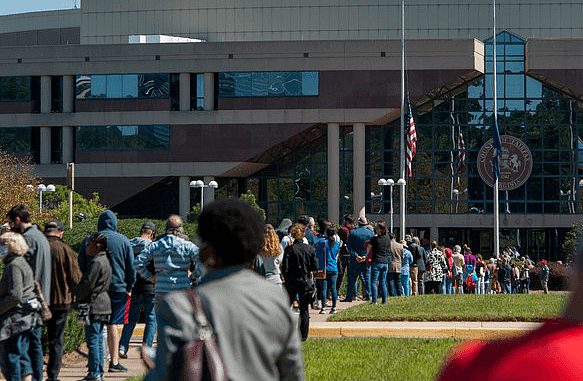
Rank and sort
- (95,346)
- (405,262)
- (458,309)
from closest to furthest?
(95,346)
(458,309)
(405,262)

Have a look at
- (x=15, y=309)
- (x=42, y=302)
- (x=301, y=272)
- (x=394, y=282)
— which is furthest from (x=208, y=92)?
(x=15, y=309)

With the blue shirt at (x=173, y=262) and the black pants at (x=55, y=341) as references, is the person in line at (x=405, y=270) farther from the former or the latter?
the black pants at (x=55, y=341)

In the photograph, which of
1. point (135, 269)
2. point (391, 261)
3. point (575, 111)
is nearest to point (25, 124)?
point (575, 111)

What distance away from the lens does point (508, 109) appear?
58.2 m

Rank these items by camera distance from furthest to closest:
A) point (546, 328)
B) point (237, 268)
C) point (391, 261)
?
1. point (391, 261)
2. point (237, 268)
3. point (546, 328)

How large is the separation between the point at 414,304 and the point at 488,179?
4008cm

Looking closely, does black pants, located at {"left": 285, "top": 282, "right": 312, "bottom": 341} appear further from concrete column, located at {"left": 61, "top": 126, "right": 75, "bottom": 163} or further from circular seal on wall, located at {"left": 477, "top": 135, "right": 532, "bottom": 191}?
concrete column, located at {"left": 61, "top": 126, "right": 75, "bottom": 163}

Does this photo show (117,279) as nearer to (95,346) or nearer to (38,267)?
(95,346)

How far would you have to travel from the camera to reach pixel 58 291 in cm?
1057

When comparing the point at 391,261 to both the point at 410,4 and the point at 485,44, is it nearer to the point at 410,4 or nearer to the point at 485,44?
the point at 485,44

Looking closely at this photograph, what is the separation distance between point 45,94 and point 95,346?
1936 inches

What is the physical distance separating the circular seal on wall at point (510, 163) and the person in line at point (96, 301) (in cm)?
4865

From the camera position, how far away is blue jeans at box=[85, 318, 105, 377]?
35.0 feet

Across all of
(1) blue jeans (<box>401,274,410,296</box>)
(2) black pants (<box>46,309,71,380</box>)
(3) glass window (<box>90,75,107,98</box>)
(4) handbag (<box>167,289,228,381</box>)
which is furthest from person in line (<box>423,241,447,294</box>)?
(3) glass window (<box>90,75,107,98</box>)
